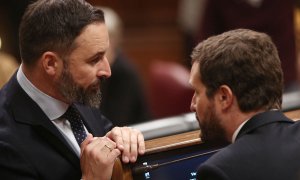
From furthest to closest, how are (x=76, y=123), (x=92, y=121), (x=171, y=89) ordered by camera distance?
1. (x=171, y=89)
2. (x=92, y=121)
3. (x=76, y=123)

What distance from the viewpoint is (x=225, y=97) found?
7.72 ft

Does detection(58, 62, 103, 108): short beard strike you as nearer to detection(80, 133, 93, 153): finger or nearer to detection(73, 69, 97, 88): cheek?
detection(73, 69, 97, 88): cheek

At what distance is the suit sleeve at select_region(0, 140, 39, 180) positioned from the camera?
2.31 m

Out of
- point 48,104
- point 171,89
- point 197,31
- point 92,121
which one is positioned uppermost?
point 48,104

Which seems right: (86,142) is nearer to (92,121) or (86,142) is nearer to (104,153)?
(104,153)

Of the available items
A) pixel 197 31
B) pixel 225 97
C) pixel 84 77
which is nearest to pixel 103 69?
pixel 84 77

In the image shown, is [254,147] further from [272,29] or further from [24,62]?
[272,29]

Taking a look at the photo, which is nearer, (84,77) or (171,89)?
(84,77)

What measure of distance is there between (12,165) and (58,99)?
29 cm

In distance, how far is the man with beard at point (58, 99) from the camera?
2.34 m

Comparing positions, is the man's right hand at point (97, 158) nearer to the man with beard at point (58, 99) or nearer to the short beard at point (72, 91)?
the man with beard at point (58, 99)

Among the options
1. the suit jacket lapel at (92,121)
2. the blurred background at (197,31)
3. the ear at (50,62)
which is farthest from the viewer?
the blurred background at (197,31)

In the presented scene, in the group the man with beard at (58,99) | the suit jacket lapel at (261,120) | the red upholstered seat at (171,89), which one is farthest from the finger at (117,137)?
the red upholstered seat at (171,89)

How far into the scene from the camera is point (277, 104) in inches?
94.0
